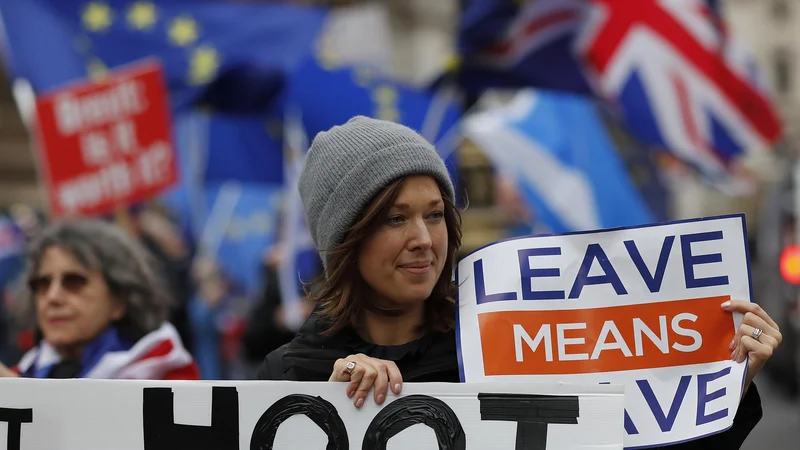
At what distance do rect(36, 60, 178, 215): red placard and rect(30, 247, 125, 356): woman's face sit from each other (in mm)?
3587

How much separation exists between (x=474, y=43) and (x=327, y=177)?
293 inches

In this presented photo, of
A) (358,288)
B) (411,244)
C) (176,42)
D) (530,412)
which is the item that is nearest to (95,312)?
(358,288)

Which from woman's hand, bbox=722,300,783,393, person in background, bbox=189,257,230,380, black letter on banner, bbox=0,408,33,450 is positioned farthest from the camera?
person in background, bbox=189,257,230,380

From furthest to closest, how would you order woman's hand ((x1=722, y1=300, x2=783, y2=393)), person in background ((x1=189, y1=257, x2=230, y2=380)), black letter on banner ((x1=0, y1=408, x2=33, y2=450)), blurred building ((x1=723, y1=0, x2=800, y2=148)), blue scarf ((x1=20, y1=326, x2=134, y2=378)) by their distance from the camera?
blurred building ((x1=723, y1=0, x2=800, y2=148)) → person in background ((x1=189, y1=257, x2=230, y2=380)) → blue scarf ((x1=20, y1=326, x2=134, y2=378)) → black letter on banner ((x1=0, y1=408, x2=33, y2=450)) → woman's hand ((x1=722, y1=300, x2=783, y2=393))

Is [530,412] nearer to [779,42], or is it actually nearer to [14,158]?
[14,158]

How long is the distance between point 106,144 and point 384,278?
17.6 feet

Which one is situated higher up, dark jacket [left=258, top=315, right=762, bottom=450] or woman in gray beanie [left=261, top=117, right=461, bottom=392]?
woman in gray beanie [left=261, top=117, right=461, bottom=392]

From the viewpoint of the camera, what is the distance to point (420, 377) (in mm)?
2688

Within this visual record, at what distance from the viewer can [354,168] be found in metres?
2.62

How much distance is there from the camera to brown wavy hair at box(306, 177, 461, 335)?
266 centimetres

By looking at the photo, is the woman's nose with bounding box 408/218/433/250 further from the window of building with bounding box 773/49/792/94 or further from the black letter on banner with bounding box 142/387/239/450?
the window of building with bounding box 773/49/792/94

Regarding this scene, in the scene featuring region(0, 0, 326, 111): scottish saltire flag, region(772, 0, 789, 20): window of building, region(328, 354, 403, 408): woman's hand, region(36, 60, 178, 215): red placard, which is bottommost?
region(328, 354, 403, 408): woman's hand

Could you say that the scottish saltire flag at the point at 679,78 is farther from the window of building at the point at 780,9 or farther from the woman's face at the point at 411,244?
the window of building at the point at 780,9

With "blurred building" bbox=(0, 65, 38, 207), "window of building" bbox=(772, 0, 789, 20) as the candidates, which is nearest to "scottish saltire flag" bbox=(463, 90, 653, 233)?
"blurred building" bbox=(0, 65, 38, 207)
